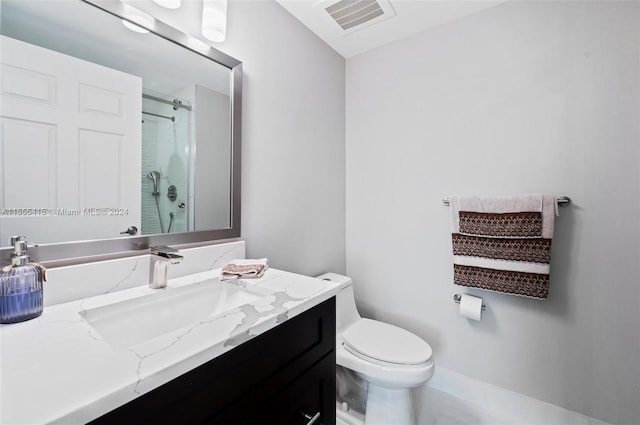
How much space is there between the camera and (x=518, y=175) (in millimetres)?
1489

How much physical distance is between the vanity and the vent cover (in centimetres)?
145

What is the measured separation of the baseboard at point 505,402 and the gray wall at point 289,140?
0.96 metres

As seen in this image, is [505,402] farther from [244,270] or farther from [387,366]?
[244,270]

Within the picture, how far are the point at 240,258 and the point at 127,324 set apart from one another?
0.52 metres

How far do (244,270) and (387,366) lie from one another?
31.1 inches

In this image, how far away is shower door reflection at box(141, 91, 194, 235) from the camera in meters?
0.98

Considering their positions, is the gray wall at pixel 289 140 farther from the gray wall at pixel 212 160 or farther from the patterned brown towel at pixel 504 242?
the patterned brown towel at pixel 504 242

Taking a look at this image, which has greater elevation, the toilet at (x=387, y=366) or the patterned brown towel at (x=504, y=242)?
the patterned brown towel at (x=504, y=242)

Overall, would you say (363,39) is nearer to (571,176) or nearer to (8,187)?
(571,176)

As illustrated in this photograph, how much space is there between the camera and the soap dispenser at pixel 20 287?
0.62 metres

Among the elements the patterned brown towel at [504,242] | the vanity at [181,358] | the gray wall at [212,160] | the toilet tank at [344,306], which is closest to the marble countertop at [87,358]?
the vanity at [181,358]

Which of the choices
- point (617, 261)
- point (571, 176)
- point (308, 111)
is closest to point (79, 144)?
point (308, 111)

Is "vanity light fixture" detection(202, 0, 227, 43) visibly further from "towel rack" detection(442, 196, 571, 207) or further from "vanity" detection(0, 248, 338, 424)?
"towel rack" detection(442, 196, 571, 207)

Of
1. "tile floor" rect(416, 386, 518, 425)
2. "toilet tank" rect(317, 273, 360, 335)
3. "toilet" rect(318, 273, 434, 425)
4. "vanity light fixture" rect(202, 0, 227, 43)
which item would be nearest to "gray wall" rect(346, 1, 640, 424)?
"tile floor" rect(416, 386, 518, 425)
